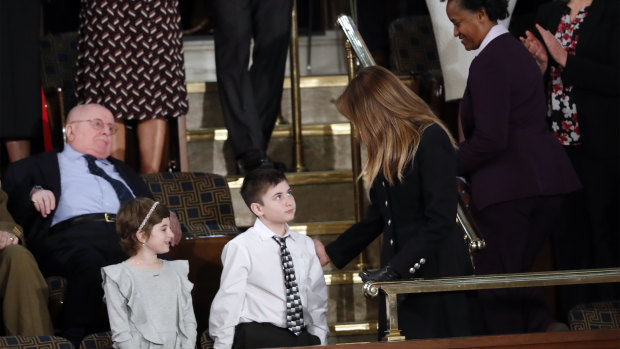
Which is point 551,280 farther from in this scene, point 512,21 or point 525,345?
point 512,21

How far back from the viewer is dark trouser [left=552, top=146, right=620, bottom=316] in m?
4.54

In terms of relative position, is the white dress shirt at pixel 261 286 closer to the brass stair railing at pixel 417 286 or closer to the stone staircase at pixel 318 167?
the brass stair railing at pixel 417 286

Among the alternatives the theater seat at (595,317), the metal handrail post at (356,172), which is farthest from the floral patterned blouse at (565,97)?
the theater seat at (595,317)

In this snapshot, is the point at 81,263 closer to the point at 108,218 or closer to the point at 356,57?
the point at 108,218

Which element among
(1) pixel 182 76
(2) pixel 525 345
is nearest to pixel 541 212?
(2) pixel 525 345

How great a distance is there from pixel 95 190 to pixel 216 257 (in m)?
0.64

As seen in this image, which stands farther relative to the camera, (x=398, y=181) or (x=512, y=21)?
(x=512, y=21)

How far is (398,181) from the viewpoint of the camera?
3.13 m

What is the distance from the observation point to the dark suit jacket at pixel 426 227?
3037 millimetres

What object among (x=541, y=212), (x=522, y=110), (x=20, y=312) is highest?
(x=522, y=110)

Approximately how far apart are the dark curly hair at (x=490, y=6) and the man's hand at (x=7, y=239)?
186 centimetres

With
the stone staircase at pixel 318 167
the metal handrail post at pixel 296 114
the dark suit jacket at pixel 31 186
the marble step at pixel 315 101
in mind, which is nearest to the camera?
the dark suit jacket at pixel 31 186

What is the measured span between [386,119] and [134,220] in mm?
1069

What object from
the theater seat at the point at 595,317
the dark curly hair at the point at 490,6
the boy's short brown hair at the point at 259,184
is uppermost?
the dark curly hair at the point at 490,6
